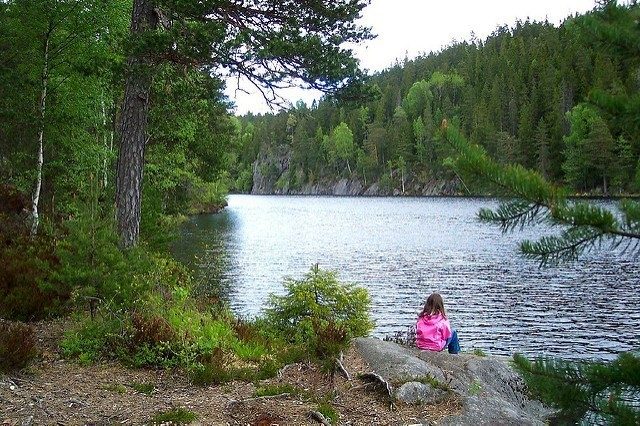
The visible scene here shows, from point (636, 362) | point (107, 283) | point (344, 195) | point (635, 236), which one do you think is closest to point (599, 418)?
point (636, 362)

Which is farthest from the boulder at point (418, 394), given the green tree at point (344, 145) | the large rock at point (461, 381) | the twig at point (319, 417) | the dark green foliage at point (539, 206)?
the green tree at point (344, 145)

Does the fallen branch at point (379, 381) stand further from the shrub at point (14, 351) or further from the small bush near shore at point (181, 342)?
the shrub at point (14, 351)

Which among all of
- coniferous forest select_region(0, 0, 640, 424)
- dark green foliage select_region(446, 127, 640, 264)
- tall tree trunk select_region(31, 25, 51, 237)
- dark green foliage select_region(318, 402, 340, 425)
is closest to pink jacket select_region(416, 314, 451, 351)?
coniferous forest select_region(0, 0, 640, 424)

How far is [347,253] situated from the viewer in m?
34.8

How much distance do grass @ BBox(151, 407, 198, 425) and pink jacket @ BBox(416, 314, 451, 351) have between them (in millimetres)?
4521

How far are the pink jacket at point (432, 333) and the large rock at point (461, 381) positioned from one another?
452mm

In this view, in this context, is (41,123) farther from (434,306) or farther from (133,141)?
(434,306)

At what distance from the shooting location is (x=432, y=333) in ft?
30.5

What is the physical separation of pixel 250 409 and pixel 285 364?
174 centimetres

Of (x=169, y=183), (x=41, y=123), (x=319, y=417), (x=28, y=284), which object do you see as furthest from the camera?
(x=169, y=183)

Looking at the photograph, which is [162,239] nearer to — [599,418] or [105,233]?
[105,233]

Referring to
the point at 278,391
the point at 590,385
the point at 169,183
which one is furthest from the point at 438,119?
the point at 590,385

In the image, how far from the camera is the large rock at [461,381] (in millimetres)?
6754

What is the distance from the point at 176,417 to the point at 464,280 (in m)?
21.6
